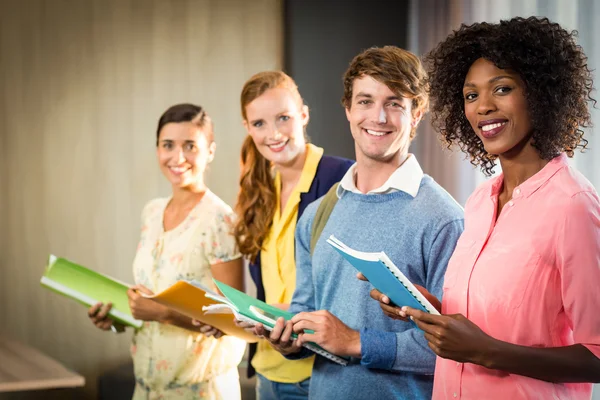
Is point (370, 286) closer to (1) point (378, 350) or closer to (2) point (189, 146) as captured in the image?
(1) point (378, 350)

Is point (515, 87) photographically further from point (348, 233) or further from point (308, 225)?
point (308, 225)

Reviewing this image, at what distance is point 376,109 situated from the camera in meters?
1.89

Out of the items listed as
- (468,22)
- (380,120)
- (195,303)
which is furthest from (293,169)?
(468,22)

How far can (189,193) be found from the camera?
272 cm

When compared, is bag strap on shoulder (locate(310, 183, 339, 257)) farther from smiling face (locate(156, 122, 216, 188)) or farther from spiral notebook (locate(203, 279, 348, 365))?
smiling face (locate(156, 122, 216, 188))

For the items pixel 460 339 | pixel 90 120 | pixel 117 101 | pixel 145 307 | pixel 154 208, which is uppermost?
pixel 117 101

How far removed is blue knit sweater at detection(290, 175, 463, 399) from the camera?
67.8 inches

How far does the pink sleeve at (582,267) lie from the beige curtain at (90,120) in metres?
3.12

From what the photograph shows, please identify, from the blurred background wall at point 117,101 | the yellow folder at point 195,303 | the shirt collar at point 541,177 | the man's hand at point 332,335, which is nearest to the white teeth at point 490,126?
the shirt collar at point 541,177

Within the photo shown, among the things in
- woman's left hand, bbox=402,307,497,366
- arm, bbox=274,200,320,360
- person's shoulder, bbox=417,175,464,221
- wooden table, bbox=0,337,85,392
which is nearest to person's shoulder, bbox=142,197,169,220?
wooden table, bbox=0,337,85,392

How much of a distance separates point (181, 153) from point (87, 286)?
539 mm

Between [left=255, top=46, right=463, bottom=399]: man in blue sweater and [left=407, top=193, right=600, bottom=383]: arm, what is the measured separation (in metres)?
0.40

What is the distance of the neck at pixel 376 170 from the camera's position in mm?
1917

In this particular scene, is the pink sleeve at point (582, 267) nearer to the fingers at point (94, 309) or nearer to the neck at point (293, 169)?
the neck at point (293, 169)
